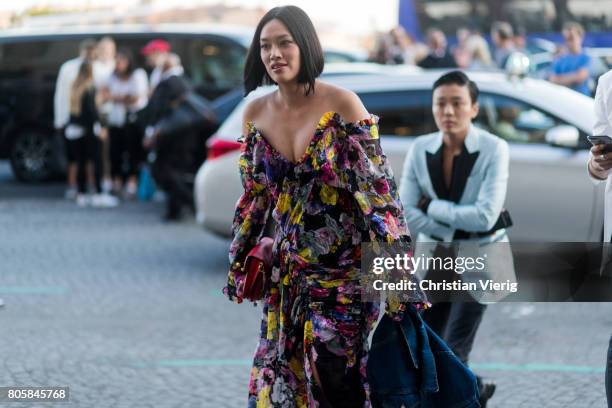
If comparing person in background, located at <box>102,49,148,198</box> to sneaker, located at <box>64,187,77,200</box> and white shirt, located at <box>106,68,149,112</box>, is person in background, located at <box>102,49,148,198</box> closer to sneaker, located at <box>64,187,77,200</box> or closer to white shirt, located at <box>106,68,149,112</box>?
white shirt, located at <box>106,68,149,112</box>

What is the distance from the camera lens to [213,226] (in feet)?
33.2

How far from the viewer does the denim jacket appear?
3947 millimetres

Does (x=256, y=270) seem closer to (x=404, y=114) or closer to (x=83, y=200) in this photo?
(x=404, y=114)

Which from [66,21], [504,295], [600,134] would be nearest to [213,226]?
[504,295]

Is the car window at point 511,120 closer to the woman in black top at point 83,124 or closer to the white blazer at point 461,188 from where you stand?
the white blazer at point 461,188

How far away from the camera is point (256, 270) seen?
13.6ft

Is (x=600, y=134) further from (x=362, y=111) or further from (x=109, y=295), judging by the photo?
(x=109, y=295)

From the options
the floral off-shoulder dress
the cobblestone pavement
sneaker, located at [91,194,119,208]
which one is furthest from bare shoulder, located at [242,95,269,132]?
sneaker, located at [91,194,119,208]

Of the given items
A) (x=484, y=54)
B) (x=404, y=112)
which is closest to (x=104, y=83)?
(x=484, y=54)

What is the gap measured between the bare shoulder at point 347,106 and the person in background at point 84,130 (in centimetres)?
1066

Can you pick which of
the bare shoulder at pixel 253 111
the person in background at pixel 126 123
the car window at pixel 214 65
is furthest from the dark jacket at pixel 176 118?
the bare shoulder at pixel 253 111

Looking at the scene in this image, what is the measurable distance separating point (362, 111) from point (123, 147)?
1212 centimetres

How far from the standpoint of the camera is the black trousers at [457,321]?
5.34 m

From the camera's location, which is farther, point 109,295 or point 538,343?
point 109,295
